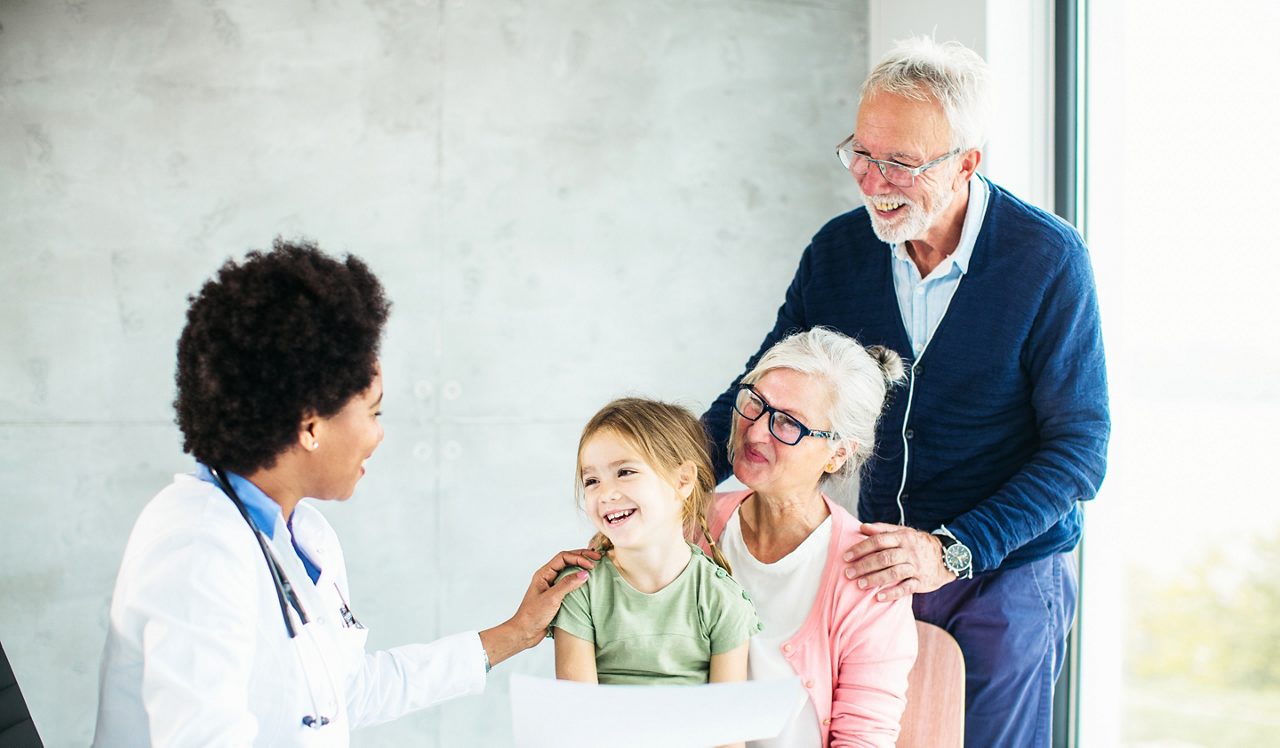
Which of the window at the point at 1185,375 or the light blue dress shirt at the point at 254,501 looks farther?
the window at the point at 1185,375

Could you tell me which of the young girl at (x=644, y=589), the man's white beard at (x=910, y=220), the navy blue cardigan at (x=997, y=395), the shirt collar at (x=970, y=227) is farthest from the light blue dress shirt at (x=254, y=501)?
the shirt collar at (x=970, y=227)

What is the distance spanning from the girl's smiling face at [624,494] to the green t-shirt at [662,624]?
9 cm

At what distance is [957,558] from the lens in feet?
6.07

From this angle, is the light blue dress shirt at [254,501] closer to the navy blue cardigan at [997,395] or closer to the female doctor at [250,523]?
the female doctor at [250,523]

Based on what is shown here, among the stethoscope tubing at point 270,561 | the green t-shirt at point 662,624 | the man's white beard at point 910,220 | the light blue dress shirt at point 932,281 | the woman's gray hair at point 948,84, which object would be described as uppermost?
the woman's gray hair at point 948,84

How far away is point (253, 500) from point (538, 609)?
54 cm

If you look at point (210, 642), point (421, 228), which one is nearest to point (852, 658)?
point (210, 642)

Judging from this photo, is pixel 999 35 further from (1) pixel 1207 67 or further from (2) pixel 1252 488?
(2) pixel 1252 488

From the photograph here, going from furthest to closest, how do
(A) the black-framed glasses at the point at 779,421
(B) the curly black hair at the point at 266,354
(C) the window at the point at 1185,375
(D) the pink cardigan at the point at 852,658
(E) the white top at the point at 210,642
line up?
(C) the window at the point at 1185,375 → (A) the black-framed glasses at the point at 779,421 → (D) the pink cardigan at the point at 852,658 → (B) the curly black hair at the point at 266,354 → (E) the white top at the point at 210,642

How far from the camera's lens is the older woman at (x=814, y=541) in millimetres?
1749

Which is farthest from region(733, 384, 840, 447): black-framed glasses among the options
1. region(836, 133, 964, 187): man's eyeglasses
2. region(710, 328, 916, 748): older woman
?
region(836, 133, 964, 187): man's eyeglasses

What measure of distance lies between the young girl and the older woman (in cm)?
9

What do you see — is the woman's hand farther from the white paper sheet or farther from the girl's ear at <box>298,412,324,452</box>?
the girl's ear at <box>298,412,324,452</box>

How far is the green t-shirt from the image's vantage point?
1.75 m
